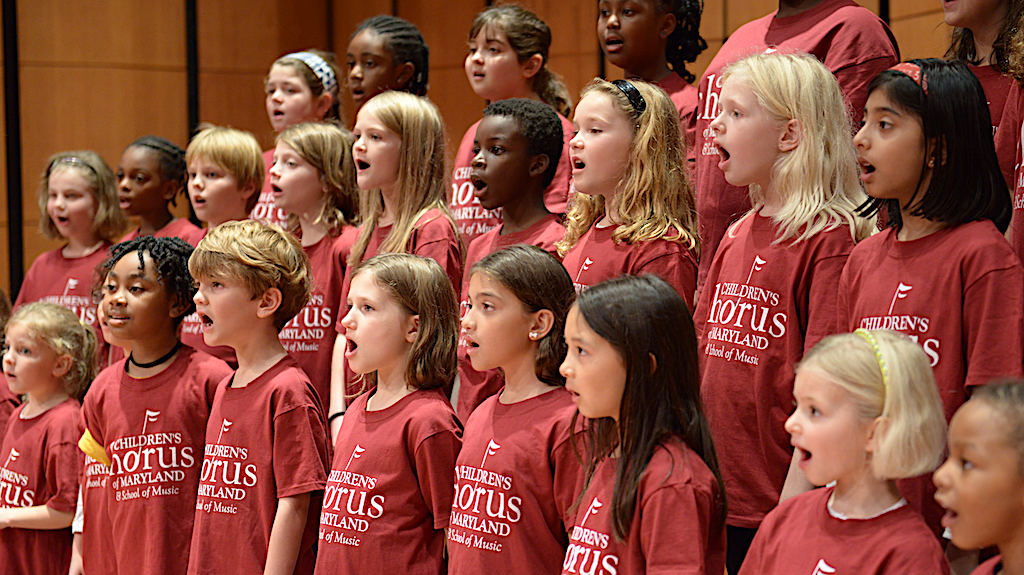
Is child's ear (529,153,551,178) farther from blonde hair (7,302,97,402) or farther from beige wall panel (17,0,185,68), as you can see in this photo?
beige wall panel (17,0,185,68)

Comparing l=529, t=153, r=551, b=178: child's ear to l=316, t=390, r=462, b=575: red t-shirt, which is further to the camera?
l=529, t=153, r=551, b=178: child's ear

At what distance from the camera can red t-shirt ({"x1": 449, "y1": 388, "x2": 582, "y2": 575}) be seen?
2.28 m

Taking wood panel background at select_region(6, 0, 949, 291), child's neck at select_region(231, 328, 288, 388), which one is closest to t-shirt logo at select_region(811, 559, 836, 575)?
child's neck at select_region(231, 328, 288, 388)

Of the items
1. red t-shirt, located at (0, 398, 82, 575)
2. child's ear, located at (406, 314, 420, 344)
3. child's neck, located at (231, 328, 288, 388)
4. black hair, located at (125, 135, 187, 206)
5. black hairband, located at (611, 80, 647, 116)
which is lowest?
red t-shirt, located at (0, 398, 82, 575)

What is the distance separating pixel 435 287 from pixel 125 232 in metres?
2.57

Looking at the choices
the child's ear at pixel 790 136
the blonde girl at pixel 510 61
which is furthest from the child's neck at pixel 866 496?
the blonde girl at pixel 510 61

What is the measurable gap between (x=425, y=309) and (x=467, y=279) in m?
0.29

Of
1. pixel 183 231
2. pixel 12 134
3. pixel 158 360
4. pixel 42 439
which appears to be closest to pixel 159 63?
pixel 12 134

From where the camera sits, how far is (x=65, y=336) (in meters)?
3.73

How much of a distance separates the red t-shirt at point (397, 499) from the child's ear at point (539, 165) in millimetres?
792

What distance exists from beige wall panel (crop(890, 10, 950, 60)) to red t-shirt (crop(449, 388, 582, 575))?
228 centimetres

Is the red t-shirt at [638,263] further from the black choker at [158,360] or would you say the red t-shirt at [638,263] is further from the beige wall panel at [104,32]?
the beige wall panel at [104,32]

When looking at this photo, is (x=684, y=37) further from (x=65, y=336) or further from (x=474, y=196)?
(x=65, y=336)

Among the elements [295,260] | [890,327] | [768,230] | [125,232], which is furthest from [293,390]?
[125,232]
